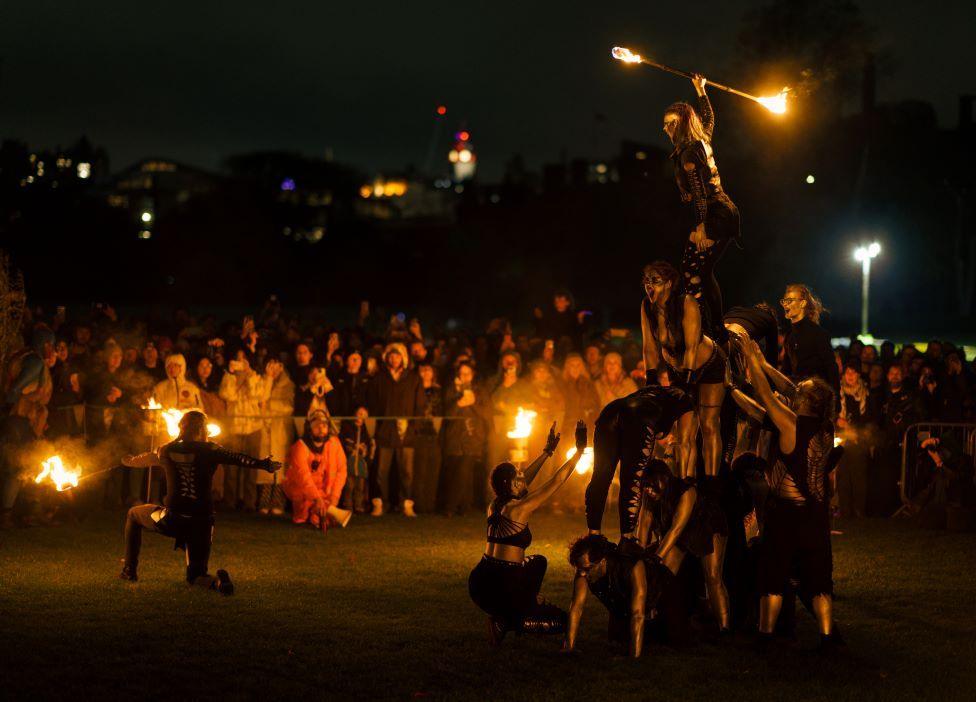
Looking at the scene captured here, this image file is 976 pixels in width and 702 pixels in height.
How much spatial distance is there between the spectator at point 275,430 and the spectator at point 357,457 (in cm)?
68

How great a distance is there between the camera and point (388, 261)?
63.1 meters

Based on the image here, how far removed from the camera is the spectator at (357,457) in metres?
15.3

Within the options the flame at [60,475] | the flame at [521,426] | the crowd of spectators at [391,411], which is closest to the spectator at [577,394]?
the crowd of spectators at [391,411]

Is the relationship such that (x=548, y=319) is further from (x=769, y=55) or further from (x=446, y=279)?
(x=446, y=279)

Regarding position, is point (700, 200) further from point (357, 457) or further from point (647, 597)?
point (357, 457)

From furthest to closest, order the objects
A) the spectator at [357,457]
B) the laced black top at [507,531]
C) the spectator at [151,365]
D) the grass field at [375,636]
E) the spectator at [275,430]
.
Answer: the spectator at [151,365] → the spectator at [275,430] → the spectator at [357,457] → the laced black top at [507,531] → the grass field at [375,636]

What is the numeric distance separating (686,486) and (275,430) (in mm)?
7491

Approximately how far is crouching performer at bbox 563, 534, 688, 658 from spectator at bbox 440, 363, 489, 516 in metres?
6.73

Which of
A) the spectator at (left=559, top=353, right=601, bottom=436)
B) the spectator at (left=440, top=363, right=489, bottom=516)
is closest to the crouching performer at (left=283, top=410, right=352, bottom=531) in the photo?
the spectator at (left=440, top=363, right=489, bottom=516)

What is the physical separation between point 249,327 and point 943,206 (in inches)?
1231

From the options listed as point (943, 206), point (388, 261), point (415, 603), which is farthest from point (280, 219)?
point (415, 603)

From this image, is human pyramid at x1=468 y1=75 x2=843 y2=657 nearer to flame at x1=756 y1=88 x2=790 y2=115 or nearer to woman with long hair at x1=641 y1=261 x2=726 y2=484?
woman with long hair at x1=641 y1=261 x2=726 y2=484

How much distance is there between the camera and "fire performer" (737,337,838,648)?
29.3ft

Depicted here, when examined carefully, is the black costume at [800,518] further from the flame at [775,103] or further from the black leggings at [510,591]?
the flame at [775,103]
